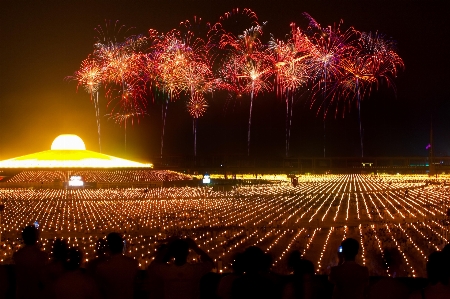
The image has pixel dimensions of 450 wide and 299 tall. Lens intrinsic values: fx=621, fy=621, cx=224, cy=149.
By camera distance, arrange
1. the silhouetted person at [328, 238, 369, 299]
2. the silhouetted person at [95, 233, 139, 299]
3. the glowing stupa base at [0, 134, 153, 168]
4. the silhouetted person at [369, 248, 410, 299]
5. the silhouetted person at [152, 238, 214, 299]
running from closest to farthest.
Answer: the silhouetted person at [369, 248, 410, 299], the silhouetted person at [152, 238, 214, 299], the silhouetted person at [328, 238, 369, 299], the silhouetted person at [95, 233, 139, 299], the glowing stupa base at [0, 134, 153, 168]

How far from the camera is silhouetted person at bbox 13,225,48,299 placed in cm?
679

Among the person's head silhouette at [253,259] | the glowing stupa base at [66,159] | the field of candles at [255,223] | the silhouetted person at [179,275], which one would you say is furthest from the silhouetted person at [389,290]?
the glowing stupa base at [66,159]

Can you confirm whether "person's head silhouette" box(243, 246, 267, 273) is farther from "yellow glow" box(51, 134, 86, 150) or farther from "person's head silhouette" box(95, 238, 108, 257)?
"yellow glow" box(51, 134, 86, 150)

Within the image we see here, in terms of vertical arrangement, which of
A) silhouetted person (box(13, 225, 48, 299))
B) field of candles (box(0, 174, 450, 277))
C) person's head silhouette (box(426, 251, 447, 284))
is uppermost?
person's head silhouette (box(426, 251, 447, 284))

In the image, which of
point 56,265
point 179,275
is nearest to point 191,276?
point 179,275

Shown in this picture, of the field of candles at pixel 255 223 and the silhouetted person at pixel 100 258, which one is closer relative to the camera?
the silhouetted person at pixel 100 258

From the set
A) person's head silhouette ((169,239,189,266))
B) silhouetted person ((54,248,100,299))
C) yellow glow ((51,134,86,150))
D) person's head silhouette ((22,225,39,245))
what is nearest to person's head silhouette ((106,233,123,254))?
silhouetted person ((54,248,100,299))

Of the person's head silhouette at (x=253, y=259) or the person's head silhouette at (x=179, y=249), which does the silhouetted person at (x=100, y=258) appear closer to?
the person's head silhouette at (x=179, y=249)

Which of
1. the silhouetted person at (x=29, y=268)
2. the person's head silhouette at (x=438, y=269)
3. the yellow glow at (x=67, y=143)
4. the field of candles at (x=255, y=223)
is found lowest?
the field of candles at (x=255, y=223)

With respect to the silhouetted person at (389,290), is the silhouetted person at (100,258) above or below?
above

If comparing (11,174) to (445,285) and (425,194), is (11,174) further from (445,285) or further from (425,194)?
(445,285)

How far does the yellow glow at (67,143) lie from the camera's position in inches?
2486

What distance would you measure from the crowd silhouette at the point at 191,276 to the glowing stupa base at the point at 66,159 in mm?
47425

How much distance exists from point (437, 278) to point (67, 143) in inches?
2421
